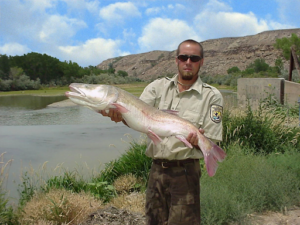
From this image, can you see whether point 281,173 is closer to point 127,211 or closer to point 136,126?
point 127,211

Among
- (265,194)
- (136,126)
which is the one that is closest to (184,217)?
(136,126)

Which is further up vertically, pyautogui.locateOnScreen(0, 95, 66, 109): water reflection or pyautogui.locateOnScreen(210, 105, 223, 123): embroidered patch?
pyautogui.locateOnScreen(210, 105, 223, 123): embroidered patch

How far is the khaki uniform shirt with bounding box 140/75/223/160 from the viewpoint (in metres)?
2.87

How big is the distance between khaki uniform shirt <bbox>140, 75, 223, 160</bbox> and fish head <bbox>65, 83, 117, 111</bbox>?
0.67 meters

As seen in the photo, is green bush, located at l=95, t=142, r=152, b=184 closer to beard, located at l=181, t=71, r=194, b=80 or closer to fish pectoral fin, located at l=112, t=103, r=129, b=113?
beard, located at l=181, t=71, r=194, b=80

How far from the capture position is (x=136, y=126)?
8.66ft

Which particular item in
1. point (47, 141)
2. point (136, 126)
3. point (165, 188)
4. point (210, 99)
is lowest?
point (47, 141)

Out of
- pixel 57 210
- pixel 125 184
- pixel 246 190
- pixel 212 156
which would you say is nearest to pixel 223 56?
pixel 125 184

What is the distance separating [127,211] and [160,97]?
2028mm

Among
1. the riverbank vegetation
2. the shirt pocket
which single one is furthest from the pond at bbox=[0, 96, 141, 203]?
the shirt pocket

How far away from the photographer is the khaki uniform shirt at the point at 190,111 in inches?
113

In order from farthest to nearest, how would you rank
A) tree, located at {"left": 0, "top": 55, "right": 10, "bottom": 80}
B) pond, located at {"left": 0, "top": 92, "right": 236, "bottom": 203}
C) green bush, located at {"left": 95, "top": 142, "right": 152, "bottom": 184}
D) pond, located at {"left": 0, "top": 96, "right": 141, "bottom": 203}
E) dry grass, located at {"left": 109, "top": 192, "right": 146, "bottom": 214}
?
tree, located at {"left": 0, "top": 55, "right": 10, "bottom": 80} < pond, located at {"left": 0, "top": 96, "right": 141, "bottom": 203} < pond, located at {"left": 0, "top": 92, "right": 236, "bottom": 203} < green bush, located at {"left": 95, "top": 142, "right": 152, "bottom": 184} < dry grass, located at {"left": 109, "top": 192, "right": 146, "bottom": 214}

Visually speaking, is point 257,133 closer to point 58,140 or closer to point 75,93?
point 75,93

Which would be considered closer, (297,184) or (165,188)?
(165,188)
